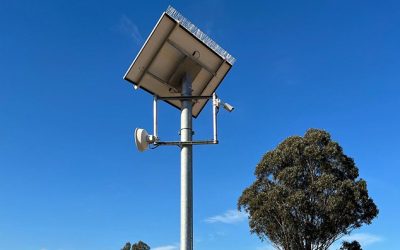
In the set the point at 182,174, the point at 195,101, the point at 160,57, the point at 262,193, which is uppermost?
the point at 262,193

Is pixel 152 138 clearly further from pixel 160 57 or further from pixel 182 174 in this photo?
pixel 160 57

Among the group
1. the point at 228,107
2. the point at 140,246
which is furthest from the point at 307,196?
the point at 140,246

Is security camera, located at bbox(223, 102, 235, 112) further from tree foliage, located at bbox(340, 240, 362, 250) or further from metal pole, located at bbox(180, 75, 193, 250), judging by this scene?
tree foliage, located at bbox(340, 240, 362, 250)

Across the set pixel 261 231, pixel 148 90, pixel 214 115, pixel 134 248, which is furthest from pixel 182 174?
pixel 134 248

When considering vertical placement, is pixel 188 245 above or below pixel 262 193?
below

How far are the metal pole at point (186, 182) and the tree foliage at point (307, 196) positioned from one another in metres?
14.3

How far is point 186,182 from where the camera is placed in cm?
692

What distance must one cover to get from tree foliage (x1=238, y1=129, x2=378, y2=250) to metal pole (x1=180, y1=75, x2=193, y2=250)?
14.3 m

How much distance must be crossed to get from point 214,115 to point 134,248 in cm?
4077

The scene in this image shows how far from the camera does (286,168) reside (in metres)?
21.8

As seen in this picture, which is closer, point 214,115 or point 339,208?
point 214,115

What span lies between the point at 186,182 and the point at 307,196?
1505cm

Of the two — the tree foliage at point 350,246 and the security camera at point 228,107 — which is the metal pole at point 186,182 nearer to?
the security camera at point 228,107

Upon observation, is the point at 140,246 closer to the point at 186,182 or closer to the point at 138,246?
the point at 138,246
